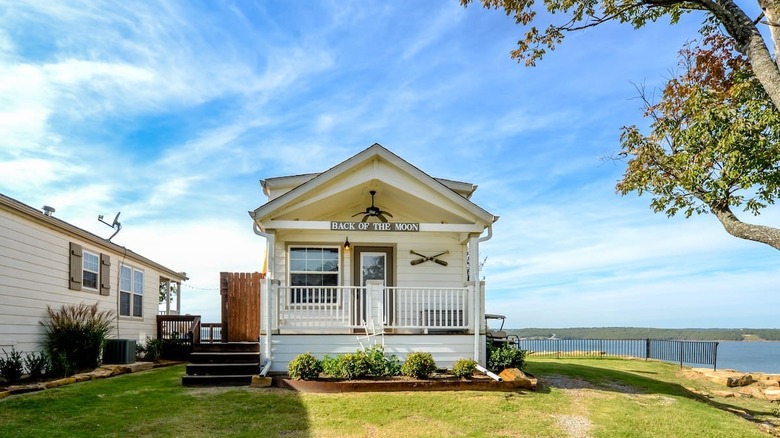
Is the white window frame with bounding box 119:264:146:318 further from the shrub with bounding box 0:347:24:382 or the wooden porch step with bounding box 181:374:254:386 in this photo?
the wooden porch step with bounding box 181:374:254:386

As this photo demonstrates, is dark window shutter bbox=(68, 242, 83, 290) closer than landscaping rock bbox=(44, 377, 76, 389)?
No

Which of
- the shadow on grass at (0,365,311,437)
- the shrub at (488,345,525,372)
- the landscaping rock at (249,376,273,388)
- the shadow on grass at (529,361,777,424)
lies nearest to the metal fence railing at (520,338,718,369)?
the shadow on grass at (529,361,777,424)

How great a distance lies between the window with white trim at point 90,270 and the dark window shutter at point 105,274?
0.51 feet

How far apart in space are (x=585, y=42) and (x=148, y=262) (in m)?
15.2

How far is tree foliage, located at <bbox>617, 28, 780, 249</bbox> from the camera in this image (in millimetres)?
9586

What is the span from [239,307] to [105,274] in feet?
13.6

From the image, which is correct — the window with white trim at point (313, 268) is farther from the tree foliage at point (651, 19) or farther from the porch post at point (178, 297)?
the porch post at point (178, 297)

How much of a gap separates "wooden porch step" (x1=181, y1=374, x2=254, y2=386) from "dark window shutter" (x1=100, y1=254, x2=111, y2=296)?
20.4ft

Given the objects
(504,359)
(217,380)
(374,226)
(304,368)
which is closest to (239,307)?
(217,380)

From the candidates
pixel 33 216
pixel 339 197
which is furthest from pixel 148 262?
pixel 339 197

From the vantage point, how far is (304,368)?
9719 mm

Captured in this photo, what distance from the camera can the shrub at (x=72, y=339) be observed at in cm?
1152

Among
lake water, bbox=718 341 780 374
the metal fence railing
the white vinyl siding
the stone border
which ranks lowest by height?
lake water, bbox=718 341 780 374

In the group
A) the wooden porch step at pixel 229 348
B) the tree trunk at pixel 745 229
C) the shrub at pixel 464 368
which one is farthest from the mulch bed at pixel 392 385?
the tree trunk at pixel 745 229
